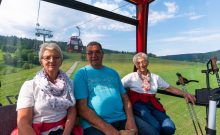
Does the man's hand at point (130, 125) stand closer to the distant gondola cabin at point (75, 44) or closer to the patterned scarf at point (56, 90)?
the patterned scarf at point (56, 90)

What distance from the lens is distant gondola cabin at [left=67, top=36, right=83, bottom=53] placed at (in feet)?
11.5

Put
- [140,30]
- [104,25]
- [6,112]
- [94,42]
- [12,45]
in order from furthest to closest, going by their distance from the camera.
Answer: [140,30] < [104,25] < [12,45] < [94,42] < [6,112]

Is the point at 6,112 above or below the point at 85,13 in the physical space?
below

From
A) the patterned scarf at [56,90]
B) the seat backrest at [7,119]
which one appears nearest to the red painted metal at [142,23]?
the patterned scarf at [56,90]

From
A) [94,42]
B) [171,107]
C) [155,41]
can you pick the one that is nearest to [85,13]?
[94,42]

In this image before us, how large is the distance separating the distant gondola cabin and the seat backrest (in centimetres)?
127

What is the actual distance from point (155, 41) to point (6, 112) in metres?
2.81

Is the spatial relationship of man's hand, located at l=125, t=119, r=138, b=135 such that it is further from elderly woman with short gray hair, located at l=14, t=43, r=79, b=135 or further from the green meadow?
the green meadow

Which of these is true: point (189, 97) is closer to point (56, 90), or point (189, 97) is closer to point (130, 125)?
point (130, 125)

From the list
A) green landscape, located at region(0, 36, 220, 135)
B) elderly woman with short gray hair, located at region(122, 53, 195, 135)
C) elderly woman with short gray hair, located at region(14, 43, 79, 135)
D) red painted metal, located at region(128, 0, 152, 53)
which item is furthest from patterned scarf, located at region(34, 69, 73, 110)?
red painted metal, located at region(128, 0, 152, 53)

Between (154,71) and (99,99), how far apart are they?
153cm

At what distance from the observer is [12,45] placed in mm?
3123

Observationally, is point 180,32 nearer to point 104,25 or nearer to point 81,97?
point 104,25

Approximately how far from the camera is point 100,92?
2615 millimetres
